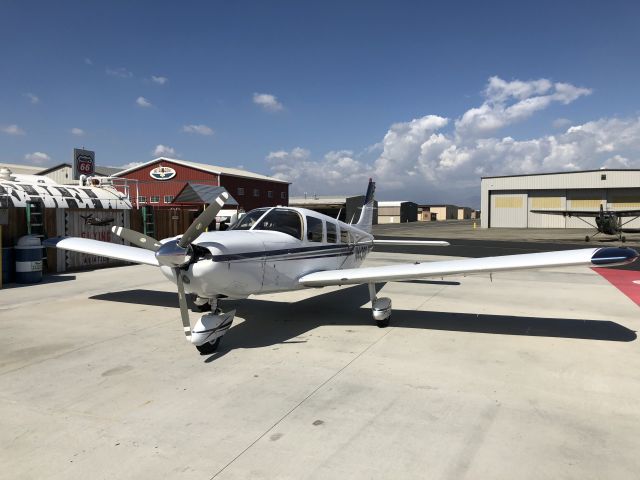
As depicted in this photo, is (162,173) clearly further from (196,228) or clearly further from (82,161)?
(196,228)

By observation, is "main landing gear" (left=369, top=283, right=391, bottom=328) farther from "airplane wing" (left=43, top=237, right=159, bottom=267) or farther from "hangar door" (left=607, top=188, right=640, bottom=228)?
"hangar door" (left=607, top=188, right=640, bottom=228)

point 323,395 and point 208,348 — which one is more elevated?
point 208,348

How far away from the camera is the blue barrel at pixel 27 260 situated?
12.5 metres

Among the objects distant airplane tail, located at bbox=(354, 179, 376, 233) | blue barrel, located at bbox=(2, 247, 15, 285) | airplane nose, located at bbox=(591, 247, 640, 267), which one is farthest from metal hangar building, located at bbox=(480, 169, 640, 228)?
blue barrel, located at bbox=(2, 247, 15, 285)

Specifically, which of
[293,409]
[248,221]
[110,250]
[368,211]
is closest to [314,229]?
[248,221]

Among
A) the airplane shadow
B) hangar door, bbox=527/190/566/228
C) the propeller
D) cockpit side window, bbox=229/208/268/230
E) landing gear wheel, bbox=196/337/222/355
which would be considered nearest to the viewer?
the propeller

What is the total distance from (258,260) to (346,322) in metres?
2.52

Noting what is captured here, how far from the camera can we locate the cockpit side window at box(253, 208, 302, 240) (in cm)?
774

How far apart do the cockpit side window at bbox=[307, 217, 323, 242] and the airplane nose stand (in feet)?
15.5

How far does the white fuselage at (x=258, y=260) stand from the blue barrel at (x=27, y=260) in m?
9.00

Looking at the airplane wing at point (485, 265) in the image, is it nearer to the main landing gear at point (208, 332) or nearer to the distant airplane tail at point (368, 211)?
the main landing gear at point (208, 332)

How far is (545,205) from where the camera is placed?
2136 inches

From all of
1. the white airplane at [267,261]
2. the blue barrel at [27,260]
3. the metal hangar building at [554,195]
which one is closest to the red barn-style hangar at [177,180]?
the metal hangar building at [554,195]

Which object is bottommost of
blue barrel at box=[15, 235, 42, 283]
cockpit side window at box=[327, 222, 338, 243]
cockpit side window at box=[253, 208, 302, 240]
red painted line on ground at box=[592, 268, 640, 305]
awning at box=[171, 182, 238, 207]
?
red painted line on ground at box=[592, 268, 640, 305]
